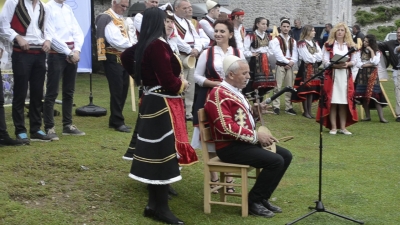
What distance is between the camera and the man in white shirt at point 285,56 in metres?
13.1

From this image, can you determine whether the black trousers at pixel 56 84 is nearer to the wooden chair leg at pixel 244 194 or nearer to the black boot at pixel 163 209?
the black boot at pixel 163 209

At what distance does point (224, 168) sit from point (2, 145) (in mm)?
3127

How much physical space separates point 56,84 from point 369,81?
6.88 meters

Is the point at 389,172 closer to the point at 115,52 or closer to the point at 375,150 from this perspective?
the point at 375,150

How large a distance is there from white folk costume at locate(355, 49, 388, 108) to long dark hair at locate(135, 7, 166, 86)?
7602 millimetres

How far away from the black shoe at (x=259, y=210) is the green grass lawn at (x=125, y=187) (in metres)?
0.08

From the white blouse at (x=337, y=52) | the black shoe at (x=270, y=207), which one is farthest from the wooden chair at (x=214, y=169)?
the white blouse at (x=337, y=52)

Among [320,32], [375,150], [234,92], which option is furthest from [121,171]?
[320,32]

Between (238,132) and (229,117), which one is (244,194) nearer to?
(238,132)

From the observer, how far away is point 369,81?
12680 mm

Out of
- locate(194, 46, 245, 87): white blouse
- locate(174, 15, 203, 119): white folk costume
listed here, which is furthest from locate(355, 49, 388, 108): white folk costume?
locate(194, 46, 245, 87): white blouse

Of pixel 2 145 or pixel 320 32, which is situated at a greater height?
pixel 320 32

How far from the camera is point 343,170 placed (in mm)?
8117

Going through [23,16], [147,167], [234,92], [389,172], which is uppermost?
[23,16]
